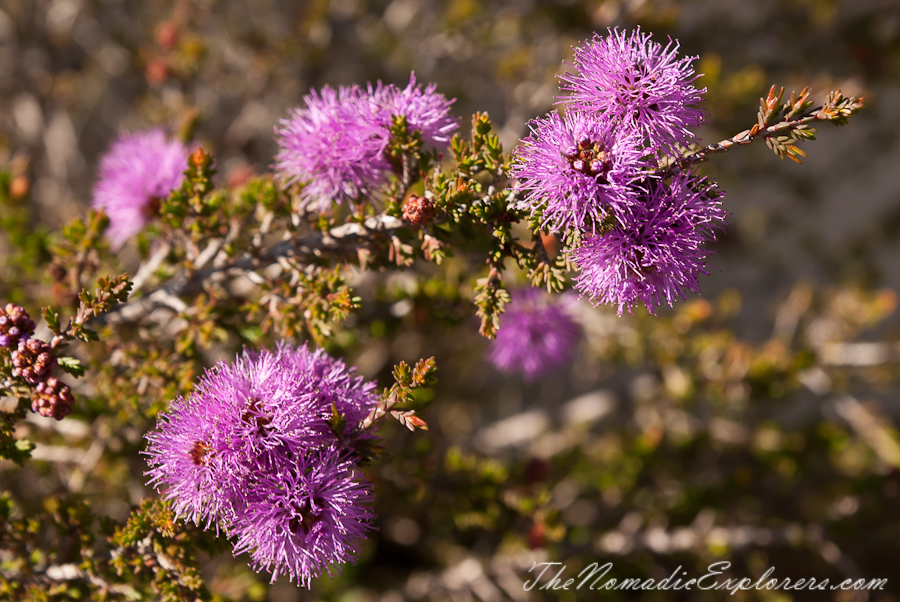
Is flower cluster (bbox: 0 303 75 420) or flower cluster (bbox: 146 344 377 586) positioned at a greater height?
flower cluster (bbox: 0 303 75 420)

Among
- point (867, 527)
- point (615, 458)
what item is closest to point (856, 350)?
point (867, 527)

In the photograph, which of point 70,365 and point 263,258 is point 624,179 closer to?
point 263,258

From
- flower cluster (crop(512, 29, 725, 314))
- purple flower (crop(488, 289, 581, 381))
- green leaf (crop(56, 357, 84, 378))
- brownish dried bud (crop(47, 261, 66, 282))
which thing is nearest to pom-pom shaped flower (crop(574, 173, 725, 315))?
flower cluster (crop(512, 29, 725, 314))

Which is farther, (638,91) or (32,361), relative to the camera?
(32,361)

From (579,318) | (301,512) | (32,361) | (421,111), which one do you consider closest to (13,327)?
(32,361)

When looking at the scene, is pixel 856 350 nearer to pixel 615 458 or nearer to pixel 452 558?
pixel 615 458

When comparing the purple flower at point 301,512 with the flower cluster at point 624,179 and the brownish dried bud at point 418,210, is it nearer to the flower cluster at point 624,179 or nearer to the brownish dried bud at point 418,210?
the brownish dried bud at point 418,210

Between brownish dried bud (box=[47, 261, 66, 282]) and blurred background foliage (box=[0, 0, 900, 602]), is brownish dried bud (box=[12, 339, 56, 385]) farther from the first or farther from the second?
brownish dried bud (box=[47, 261, 66, 282])
